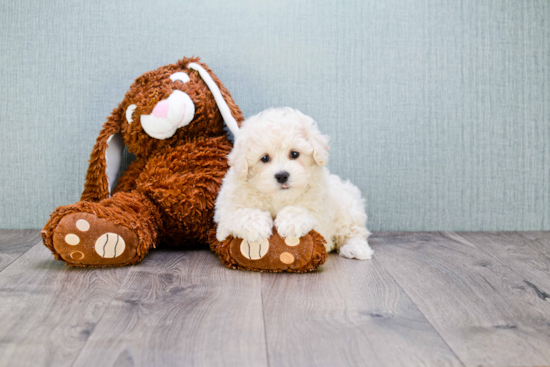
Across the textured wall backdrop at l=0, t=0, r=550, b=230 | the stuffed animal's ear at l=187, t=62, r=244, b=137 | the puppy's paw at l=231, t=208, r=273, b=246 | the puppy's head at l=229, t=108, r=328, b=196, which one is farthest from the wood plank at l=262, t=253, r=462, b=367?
the textured wall backdrop at l=0, t=0, r=550, b=230

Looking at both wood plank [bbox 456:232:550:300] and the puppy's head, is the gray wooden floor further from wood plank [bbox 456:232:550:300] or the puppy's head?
the puppy's head

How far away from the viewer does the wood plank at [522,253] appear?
4.90ft

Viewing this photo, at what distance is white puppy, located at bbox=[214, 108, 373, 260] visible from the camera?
147cm

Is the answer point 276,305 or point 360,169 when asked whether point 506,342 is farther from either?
point 360,169

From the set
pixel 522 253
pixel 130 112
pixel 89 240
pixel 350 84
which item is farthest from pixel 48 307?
pixel 522 253

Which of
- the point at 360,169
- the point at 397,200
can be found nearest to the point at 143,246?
the point at 360,169

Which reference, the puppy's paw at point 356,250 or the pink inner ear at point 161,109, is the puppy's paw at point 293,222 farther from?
the pink inner ear at point 161,109

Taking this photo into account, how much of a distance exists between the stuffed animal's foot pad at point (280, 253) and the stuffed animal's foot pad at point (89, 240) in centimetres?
36

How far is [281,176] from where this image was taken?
4.75 ft

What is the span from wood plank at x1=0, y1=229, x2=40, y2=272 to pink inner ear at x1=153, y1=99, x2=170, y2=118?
Result: 0.70 meters

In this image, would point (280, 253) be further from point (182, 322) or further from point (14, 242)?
point (14, 242)

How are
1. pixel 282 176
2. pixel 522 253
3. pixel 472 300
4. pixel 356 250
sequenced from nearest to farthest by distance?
pixel 472 300 → pixel 282 176 → pixel 356 250 → pixel 522 253

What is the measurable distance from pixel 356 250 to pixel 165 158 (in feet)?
2.57

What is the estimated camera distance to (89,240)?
1.51 meters
